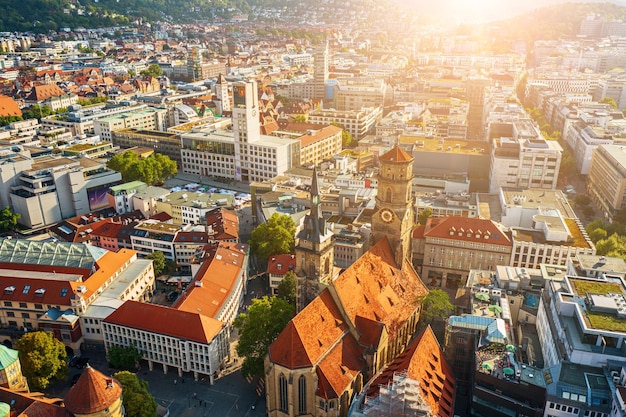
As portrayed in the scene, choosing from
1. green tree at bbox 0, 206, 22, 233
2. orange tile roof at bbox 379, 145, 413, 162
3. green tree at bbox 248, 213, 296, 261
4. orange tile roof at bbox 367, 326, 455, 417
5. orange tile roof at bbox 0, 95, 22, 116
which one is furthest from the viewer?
orange tile roof at bbox 0, 95, 22, 116

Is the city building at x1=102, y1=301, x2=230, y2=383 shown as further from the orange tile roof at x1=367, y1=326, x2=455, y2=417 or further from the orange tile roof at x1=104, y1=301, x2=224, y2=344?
the orange tile roof at x1=367, y1=326, x2=455, y2=417

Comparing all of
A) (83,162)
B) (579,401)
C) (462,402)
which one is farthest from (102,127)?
(579,401)

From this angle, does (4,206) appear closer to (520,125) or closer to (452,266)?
(452,266)

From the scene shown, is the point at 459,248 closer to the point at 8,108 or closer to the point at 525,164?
the point at 525,164

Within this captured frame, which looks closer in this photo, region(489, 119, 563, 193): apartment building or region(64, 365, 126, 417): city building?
region(64, 365, 126, 417): city building

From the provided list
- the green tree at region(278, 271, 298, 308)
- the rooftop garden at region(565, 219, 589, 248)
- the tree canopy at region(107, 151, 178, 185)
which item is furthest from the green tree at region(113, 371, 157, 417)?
the tree canopy at region(107, 151, 178, 185)

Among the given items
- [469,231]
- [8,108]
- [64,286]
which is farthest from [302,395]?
[8,108]
